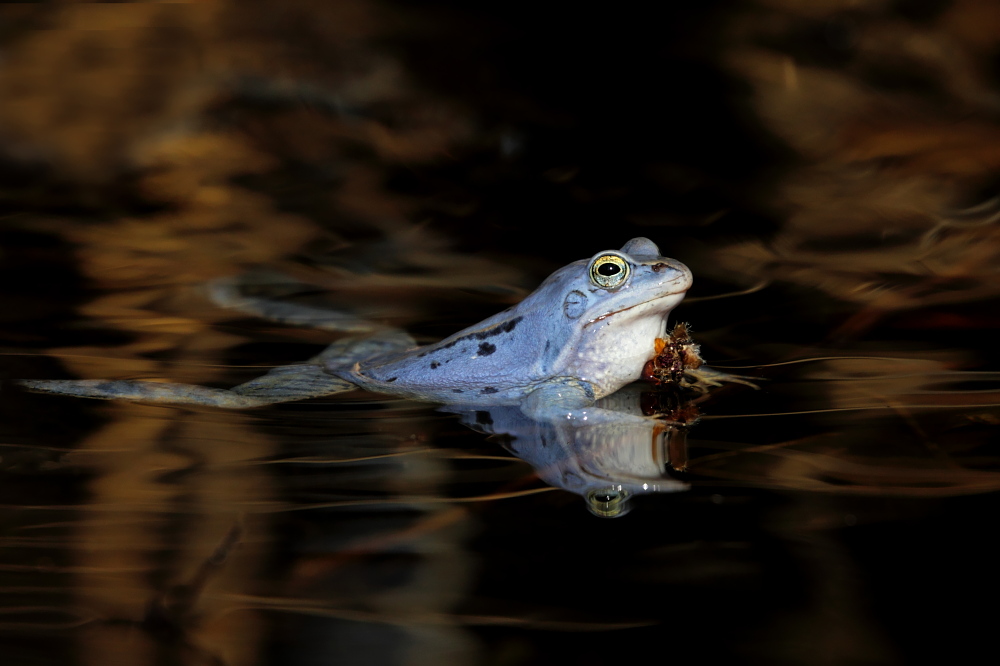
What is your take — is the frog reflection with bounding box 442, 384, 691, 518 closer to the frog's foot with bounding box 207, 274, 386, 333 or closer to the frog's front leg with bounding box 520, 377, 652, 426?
the frog's front leg with bounding box 520, 377, 652, 426

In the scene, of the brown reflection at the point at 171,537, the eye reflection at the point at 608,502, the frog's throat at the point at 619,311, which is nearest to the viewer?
the brown reflection at the point at 171,537

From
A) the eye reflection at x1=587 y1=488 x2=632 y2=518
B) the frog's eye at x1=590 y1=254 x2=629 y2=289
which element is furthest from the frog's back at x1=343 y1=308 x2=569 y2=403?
the eye reflection at x1=587 y1=488 x2=632 y2=518

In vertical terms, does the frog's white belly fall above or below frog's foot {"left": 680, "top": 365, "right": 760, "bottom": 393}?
above

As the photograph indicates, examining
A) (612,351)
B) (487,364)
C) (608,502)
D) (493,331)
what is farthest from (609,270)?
(608,502)

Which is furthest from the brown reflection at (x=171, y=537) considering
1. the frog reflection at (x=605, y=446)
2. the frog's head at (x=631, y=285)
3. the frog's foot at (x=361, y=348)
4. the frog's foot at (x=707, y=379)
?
the frog's foot at (x=707, y=379)

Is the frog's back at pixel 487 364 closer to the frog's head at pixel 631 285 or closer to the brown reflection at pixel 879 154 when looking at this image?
the frog's head at pixel 631 285

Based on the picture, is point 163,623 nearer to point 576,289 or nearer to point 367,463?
point 367,463
